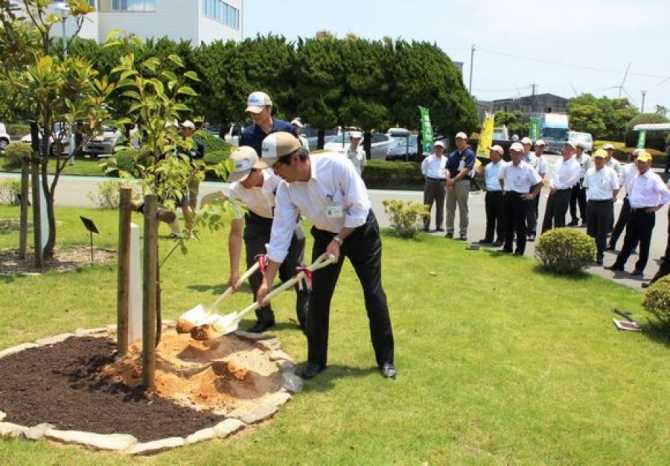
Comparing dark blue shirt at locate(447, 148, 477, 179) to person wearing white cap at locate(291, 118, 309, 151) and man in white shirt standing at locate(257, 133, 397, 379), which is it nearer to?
person wearing white cap at locate(291, 118, 309, 151)

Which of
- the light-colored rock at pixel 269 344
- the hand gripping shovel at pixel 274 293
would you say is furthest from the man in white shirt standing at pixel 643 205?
the hand gripping shovel at pixel 274 293

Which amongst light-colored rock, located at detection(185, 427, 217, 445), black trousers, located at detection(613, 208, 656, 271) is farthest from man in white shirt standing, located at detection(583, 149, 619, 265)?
light-colored rock, located at detection(185, 427, 217, 445)

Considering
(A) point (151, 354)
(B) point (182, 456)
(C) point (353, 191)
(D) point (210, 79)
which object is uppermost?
(D) point (210, 79)

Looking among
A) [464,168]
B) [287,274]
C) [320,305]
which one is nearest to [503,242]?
[464,168]

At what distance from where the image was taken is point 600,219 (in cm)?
970

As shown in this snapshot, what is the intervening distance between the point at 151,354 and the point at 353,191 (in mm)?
1651

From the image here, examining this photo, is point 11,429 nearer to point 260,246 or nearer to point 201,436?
point 201,436

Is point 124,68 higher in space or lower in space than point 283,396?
higher

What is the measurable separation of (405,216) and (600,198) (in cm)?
315

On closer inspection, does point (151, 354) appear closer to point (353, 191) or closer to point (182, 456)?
point (182, 456)

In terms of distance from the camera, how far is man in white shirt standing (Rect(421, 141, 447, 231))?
12.1 meters

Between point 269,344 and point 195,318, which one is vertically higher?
point 195,318

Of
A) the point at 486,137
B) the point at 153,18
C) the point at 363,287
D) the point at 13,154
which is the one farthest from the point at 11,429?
the point at 153,18

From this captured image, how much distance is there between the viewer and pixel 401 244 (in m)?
10.6
